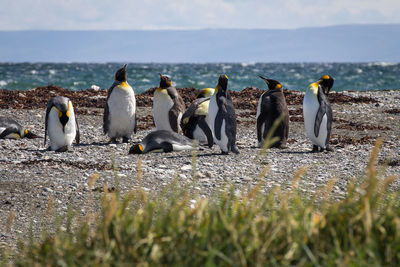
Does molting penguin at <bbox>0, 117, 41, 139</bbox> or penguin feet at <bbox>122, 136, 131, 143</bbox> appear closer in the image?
molting penguin at <bbox>0, 117, 41, 139</bbox>

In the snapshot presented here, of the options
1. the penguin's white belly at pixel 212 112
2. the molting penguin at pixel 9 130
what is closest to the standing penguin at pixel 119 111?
the molting penguin at pixel 9 130

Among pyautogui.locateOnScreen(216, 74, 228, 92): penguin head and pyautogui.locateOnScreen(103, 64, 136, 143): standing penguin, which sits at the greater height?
pyautogui.locateOnScreen(216, 74, 228, 92): penguin head

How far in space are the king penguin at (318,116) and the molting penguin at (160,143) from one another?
191 centimetres

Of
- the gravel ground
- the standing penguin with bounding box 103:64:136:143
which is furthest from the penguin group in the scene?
the gravel ground

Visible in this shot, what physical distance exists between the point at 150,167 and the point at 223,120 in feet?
5.80

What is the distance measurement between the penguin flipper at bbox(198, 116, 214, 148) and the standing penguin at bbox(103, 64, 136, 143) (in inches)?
47.3

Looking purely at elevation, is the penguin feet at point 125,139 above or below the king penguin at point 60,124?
below

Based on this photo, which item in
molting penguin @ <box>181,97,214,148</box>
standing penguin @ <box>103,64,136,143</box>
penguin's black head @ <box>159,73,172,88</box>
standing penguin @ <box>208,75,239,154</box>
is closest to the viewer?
standing penguin @ <box>208,75,239,154</box>

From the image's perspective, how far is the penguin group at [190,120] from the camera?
Result: 8.05m

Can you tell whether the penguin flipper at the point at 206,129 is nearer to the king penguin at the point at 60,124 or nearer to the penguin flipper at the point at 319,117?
the penguin flipper at the point at 319,117

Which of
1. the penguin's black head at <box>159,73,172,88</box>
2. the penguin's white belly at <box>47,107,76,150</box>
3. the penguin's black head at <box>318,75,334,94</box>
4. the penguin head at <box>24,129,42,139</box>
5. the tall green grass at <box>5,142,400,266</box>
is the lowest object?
the penguin head at <box>24,129,42,139</box>

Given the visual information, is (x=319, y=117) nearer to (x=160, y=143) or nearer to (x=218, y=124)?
(x=218, y=124)

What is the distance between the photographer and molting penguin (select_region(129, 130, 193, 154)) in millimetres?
7875

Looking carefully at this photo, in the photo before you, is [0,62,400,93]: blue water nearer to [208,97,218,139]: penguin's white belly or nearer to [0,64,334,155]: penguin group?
[0,64,334,155]: penguin group
